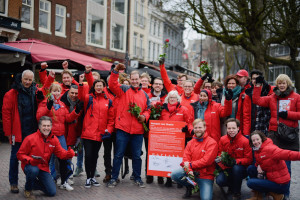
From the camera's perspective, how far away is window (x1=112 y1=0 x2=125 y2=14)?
29217mm

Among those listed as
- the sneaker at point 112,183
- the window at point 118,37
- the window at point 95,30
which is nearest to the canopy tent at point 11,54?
the sneaker at point 112,183

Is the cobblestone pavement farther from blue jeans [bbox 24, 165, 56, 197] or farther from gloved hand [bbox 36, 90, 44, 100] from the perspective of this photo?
gloved hand [bbox 36, 90, 44, 100]

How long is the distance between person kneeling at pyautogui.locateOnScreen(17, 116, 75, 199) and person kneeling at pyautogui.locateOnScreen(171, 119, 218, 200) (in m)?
2.17

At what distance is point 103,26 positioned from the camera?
27625 mm

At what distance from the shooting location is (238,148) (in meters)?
5.96

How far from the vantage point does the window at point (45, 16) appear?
65.6 feet

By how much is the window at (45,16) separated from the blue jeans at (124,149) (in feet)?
50.2

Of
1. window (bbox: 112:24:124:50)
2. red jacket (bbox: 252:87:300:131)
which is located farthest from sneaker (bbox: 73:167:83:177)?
window (bbox: 112:24:124:50)

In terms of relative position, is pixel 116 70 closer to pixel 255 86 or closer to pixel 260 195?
pixel 255 86

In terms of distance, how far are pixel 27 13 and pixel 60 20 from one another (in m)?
3.19

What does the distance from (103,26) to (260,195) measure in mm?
23778

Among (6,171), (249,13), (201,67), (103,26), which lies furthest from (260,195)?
(103,26)

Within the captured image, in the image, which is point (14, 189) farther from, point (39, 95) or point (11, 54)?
point (11, 54)

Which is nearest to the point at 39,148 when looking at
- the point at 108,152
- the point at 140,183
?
the point at 108,152
